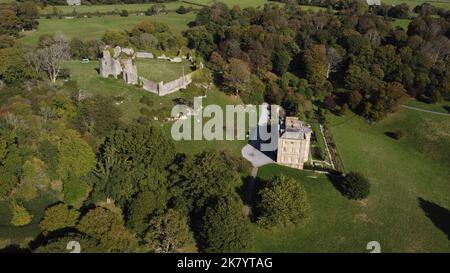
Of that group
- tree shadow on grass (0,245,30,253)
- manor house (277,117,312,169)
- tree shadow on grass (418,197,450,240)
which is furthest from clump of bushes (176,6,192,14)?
tree shadow on grass (0,245,30,253)

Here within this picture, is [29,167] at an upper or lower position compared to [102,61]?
lower

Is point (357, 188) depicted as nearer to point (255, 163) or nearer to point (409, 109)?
point (255, 163)

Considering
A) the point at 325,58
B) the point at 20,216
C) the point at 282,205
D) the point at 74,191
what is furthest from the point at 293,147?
the point at 325,58

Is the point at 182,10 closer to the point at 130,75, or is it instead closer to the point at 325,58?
the point at 325,58

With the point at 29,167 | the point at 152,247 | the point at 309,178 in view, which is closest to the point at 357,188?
the point at 309,178

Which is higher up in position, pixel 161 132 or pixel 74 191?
pixel 161 132
